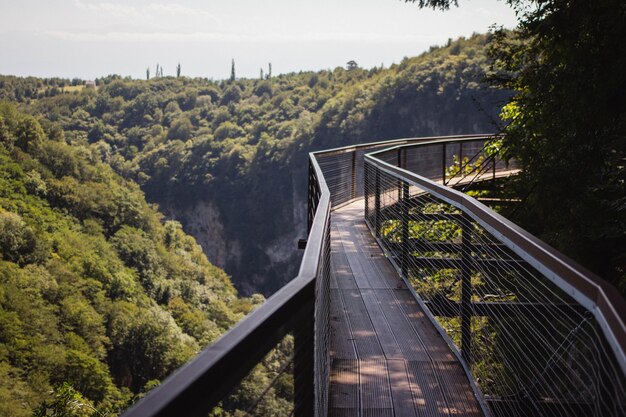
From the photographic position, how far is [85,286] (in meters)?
70.9

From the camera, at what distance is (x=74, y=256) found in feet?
248

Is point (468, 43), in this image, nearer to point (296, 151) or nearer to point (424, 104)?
point (424, 104)

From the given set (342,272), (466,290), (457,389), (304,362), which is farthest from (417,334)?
(304,362)

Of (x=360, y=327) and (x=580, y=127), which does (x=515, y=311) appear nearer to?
(x=360, y=327)

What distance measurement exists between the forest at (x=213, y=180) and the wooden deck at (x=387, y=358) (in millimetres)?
1613

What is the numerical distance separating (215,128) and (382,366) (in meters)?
161

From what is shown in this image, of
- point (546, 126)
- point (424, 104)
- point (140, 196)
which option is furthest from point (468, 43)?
point (546, 126)

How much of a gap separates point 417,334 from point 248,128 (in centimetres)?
15172

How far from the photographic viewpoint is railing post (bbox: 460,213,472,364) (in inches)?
160

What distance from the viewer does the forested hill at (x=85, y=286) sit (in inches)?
2194

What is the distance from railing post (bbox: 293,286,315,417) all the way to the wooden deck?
4.37ft

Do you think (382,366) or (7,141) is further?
(7,141)

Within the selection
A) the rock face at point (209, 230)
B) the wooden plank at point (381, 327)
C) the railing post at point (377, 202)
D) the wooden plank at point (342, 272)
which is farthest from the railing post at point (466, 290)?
the rock face at point (209, 230)

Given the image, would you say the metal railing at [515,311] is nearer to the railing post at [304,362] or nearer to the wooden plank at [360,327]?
the wooden plank at [360,327]
